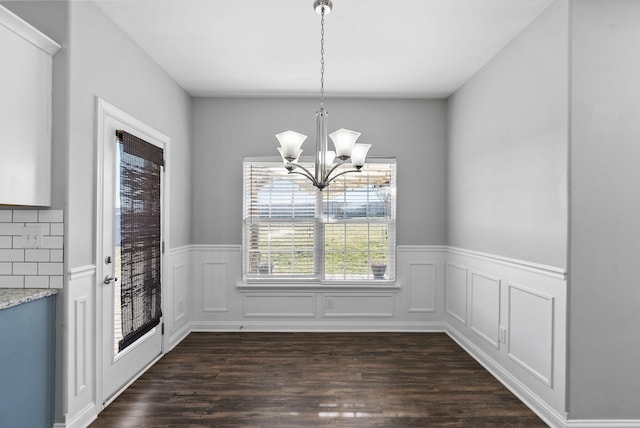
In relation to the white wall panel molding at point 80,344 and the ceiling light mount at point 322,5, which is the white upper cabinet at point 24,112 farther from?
the ceiling light mount at point 322,5

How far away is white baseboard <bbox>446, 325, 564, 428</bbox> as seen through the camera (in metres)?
2.65

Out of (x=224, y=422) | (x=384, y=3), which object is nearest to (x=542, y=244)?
(x=384, y=3)

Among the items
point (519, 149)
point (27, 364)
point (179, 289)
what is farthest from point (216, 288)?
point (519, 149)

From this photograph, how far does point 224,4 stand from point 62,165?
1521 mm

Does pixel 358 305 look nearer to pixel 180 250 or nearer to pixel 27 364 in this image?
pixel 180 250

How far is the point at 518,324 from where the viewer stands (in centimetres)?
313

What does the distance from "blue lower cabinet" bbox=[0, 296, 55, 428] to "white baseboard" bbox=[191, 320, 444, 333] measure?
2.41 metres

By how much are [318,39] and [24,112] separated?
214 centimetres

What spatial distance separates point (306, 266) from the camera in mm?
4844

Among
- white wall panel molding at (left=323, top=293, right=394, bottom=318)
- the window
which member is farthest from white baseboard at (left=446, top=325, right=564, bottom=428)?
the window

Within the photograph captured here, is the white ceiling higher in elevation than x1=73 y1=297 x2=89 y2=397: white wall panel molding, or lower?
higher

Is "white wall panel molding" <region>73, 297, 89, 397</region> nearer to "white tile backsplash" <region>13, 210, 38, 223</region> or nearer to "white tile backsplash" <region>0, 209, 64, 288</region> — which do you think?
"white tile backsplash" <region>0, 209, 64, 288</region>

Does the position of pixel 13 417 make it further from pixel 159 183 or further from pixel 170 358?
pixel 159 183

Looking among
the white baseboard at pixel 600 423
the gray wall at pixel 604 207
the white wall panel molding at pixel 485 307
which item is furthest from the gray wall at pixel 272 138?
the white baseboard at pixel 600 423
